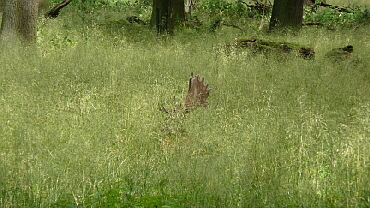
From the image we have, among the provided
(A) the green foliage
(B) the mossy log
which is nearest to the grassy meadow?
(B) the mossy log

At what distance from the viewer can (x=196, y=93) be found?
24.1 ft

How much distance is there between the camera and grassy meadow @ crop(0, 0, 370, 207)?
14.9ft

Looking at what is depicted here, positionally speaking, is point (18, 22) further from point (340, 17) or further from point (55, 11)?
point (340, 17)

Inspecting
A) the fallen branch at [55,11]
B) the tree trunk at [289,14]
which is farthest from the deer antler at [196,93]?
the fallen branch at [55,11]

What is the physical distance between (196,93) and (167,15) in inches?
235

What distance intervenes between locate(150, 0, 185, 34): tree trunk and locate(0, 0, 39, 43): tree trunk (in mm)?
3218

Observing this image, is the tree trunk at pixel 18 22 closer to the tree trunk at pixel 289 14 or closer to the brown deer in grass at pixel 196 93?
the brown deer in grass at pixel 196 93

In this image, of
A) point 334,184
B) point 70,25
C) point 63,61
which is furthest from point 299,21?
point 334,184

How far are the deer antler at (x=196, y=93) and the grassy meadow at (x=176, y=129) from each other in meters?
0.15

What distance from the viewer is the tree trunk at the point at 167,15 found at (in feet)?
42.0

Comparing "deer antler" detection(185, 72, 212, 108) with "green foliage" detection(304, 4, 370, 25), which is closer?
"deer antler" detection(185, 72, 212, 108)

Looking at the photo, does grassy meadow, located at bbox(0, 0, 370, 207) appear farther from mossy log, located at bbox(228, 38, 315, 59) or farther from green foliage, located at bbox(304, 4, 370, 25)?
green foliage, located at bbox(304, 4, 370, 25)

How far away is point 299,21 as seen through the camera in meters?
14.8

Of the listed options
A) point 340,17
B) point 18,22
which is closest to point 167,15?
point 18,22
